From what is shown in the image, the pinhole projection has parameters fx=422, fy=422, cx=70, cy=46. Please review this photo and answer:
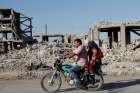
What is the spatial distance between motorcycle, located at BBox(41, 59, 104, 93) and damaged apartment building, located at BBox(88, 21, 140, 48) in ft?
90.4

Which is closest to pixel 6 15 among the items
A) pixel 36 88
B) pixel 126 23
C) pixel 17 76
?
pixel 126 23

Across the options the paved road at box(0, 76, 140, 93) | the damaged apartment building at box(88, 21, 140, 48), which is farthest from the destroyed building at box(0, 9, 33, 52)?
the paved road at box(0, 76, 140, 93)

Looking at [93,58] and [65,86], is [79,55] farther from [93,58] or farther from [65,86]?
[65,86]

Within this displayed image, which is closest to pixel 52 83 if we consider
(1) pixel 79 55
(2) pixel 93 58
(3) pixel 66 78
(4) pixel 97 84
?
(3) pixel 66 78

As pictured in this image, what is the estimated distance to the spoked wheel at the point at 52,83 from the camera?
13.1 m

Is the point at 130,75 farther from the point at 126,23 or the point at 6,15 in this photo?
the point at 6,15

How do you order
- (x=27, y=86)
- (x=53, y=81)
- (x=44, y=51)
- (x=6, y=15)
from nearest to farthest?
(x=53, y=81), (x=27, y=86), (x=44, y=51), (x=6, y=15)

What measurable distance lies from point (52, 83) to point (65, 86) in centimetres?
132

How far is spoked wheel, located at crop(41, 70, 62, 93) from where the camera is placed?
1309cm

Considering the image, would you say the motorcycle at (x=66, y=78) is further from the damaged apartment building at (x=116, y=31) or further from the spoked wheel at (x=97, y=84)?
the damaged apartment building at (x=116, y=31)

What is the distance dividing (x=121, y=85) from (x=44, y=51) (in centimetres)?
2713

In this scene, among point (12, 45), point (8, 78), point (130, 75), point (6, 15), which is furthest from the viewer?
point (6, 15)

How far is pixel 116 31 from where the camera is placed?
47250mm

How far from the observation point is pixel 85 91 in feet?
43.3
